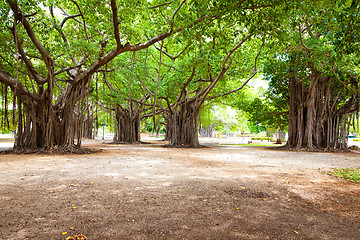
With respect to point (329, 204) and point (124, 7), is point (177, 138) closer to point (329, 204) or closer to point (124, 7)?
point (124, 7)

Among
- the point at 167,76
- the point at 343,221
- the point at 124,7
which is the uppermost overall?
the point at 124,7

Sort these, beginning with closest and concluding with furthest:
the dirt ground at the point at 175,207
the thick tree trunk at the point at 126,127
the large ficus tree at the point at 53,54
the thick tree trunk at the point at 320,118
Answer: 1. the dirt ground at the point at 175,207
2. the large ficus tree at the point at 53,54
3. the thick tree trunk at the point at 320,118
4. the thick tree trunk at the point at 126,127

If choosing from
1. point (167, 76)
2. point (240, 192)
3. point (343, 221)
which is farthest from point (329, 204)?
point (167, 76)

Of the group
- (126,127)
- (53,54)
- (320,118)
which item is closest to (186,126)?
(126,127)

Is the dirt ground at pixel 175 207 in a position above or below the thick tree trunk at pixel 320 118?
below

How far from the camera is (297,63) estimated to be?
1061 cm

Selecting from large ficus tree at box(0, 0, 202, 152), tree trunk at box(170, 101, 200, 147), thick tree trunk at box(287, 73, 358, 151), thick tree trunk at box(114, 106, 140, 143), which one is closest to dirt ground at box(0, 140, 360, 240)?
large ficus tree at box(0, 0, 202, 152)

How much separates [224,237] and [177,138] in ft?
40.1

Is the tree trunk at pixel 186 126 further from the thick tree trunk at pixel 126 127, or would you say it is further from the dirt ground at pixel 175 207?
the dirt ground at pixel 175 207

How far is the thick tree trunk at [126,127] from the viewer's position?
62.0 feet

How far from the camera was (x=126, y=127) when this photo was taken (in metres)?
19.1

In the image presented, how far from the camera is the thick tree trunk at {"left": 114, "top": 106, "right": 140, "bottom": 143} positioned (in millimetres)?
18891

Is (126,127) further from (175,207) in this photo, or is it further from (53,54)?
(175,207)

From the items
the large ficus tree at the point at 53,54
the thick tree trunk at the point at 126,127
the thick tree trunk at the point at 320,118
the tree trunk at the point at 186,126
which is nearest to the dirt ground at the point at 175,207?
the large ficus tree at the point at 53,54
